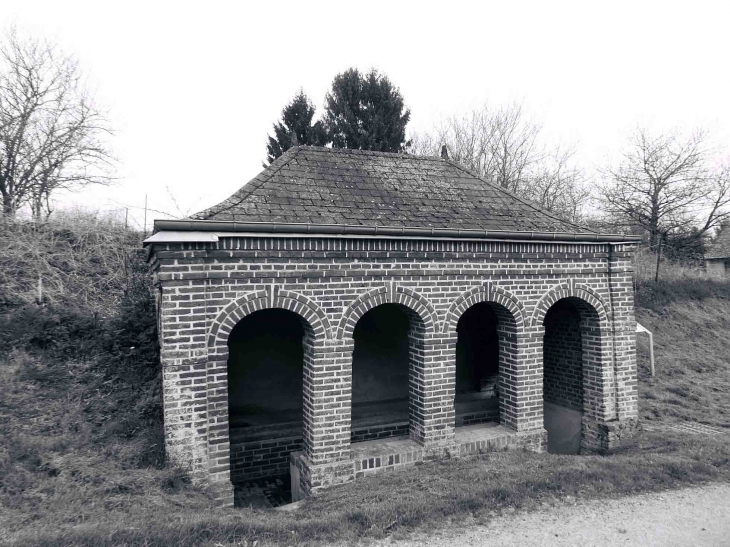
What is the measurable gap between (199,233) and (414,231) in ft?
9.04

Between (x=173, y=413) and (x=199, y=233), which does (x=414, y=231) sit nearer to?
(x=199, y=233)

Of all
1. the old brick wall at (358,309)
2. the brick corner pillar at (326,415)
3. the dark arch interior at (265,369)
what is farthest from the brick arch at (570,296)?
the dark arch interior at (265,369)

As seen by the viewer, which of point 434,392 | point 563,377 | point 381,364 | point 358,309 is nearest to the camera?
point 358,309

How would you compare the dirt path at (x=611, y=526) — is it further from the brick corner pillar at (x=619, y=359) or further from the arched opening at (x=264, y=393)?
the arched opening at (x=264, y=393)

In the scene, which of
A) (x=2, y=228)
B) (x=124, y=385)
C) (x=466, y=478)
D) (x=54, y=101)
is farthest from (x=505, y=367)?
(x=54, y=101)

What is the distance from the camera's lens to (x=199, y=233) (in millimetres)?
5492

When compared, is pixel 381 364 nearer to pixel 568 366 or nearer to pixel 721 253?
pixel 568 366

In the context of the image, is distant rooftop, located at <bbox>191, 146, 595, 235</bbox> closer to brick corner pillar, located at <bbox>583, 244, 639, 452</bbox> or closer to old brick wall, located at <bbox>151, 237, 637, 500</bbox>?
old brick wall, located at <bbox>151, 237, 637, 500</bbox>

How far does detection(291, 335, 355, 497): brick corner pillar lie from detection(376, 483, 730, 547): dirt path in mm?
1796

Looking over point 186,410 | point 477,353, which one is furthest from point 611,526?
point 477,353

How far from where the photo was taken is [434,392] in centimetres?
683

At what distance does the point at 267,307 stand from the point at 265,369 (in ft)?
8.47

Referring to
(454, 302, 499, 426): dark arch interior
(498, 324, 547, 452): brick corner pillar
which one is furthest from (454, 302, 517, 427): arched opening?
(498, 324, 547, 452): brick corner pillar

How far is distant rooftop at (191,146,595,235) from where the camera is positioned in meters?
6.24
